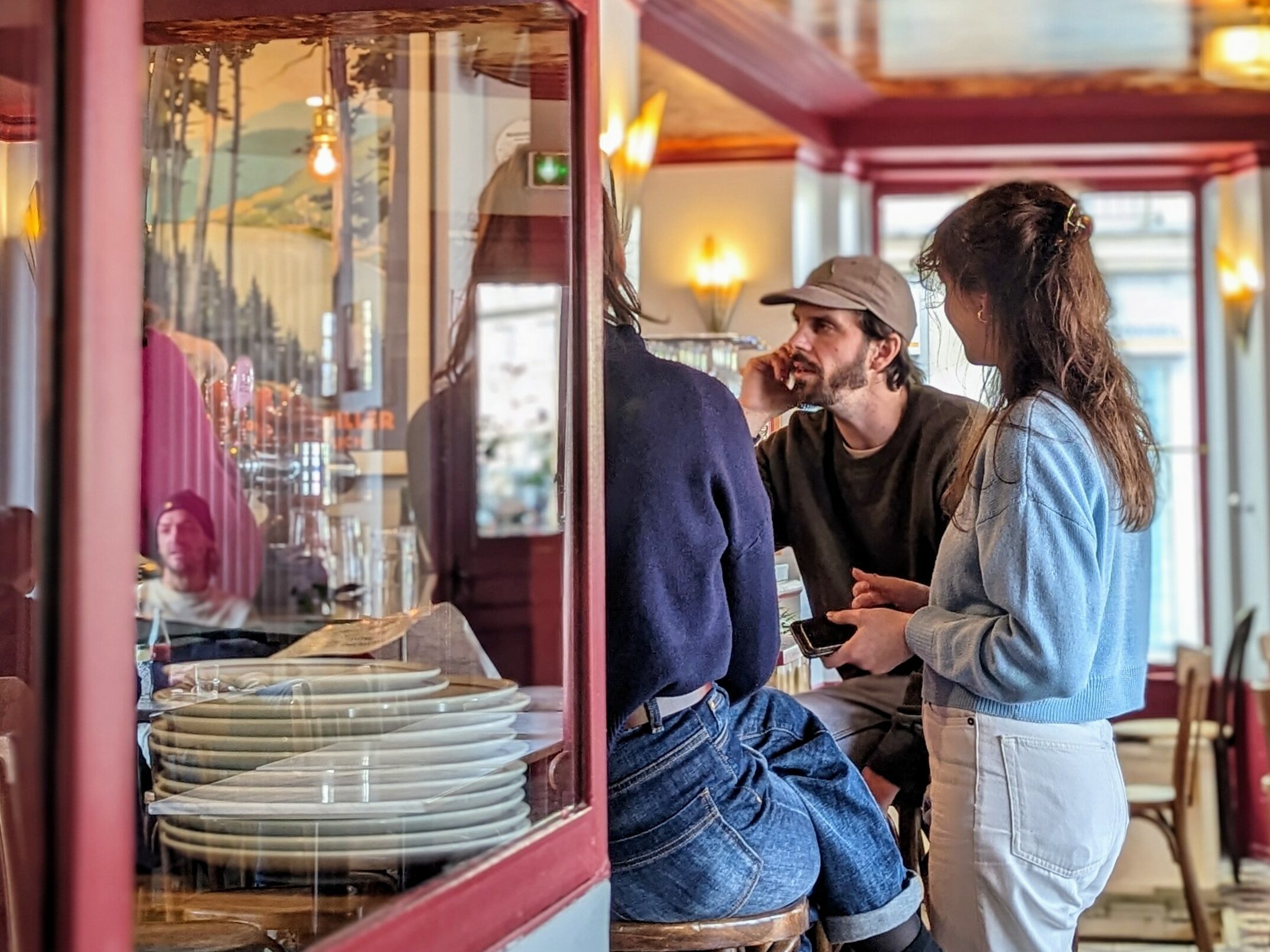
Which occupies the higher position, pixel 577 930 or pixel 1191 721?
pixel 577 930

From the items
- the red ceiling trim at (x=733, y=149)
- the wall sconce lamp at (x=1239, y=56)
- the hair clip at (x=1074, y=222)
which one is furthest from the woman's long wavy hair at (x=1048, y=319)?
the red ceiling trim at (x=733, y=149)

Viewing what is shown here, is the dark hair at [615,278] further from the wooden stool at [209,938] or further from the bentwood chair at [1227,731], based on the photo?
the bentwood chair at [1227,731]

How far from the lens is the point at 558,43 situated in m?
1.49

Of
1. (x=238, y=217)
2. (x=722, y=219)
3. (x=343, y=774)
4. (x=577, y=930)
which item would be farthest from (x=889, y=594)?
(x=722, y=219)

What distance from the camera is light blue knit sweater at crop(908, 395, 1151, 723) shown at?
73.7 inches

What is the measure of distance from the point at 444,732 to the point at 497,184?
1.55 meters

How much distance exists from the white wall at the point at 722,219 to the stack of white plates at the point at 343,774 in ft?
16.8

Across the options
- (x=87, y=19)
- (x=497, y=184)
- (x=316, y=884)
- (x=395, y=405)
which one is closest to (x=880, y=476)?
(x=497, y=184)

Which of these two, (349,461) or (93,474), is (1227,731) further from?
(93,474)

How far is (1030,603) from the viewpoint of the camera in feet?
6.11

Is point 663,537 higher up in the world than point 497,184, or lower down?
lower down

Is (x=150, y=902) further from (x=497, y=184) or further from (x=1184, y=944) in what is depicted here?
(x=1184, y=944)

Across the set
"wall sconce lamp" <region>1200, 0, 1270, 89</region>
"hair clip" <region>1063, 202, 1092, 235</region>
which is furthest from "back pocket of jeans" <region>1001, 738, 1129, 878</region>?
"wall sconce lamp" <region>1200, 0, 1270, 89</region>

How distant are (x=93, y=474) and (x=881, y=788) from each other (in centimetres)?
181
